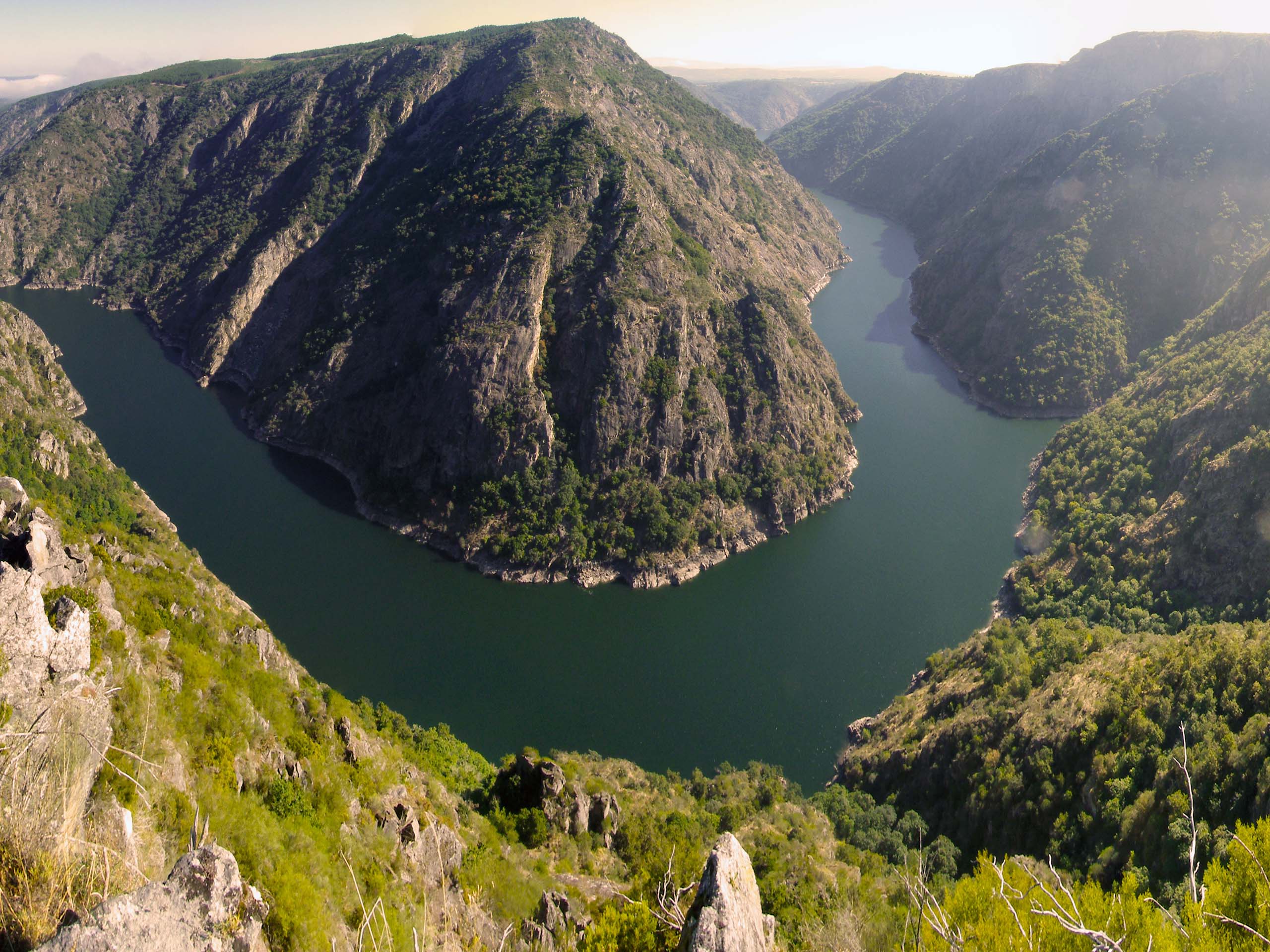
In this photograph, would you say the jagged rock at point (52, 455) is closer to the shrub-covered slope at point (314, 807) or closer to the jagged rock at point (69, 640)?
the shrub-covered slope at point (314, 807)

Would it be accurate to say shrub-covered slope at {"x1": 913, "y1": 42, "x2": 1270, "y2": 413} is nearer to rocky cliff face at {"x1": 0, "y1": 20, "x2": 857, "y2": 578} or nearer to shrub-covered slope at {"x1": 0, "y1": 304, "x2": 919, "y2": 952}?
rocky cliff face at {"x1": 0, "y1": 20, "x2": 857, "y2": 578}

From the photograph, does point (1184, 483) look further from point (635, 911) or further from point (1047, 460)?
point (635, 911)

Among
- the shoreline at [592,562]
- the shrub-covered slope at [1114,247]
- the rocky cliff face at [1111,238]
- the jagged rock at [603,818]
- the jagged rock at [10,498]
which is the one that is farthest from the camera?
the rocky cliff face at [1111,238]

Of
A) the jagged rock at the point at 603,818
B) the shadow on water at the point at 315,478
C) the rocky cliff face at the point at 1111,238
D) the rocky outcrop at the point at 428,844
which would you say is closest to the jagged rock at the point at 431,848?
A: the rocky outcrop at the point at 428,844

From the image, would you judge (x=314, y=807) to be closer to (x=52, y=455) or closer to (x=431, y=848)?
(x=431, y=848)

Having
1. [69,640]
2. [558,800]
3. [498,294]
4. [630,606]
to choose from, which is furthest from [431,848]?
[498,294]
